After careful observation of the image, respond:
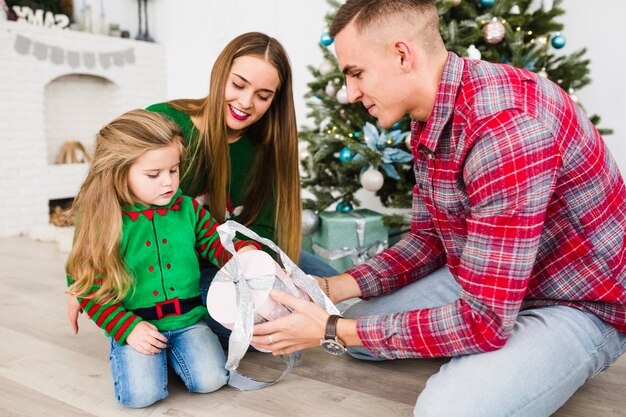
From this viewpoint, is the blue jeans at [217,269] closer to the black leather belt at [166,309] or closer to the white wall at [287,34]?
the black leather belt at [166,309]

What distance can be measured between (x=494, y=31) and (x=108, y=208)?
165 centimetres

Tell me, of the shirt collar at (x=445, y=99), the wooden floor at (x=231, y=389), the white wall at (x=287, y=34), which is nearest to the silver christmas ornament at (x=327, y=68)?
the white wall at (x=287, y=34)

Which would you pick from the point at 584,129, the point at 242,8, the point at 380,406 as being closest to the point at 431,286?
the point at 380,406

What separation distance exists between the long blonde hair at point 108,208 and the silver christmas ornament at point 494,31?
1436 mm

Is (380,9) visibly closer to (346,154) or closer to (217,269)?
(217,269)

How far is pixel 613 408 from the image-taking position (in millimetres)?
1419

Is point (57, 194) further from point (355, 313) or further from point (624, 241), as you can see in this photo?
point (624, 241)

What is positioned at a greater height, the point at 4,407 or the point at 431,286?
the point at 431,286

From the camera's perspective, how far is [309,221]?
8.55 feet

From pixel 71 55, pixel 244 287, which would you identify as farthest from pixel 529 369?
pixel 71 55

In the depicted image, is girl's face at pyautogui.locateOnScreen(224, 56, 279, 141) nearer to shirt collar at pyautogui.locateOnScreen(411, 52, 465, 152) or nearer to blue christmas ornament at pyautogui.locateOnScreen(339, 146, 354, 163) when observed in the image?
shirt collar at pyautogui.locateOnScreen(411, 52, 465, 152)

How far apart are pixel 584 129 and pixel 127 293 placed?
113cm

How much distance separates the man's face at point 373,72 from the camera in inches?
46.5

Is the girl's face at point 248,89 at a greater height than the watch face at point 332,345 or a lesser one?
greater
